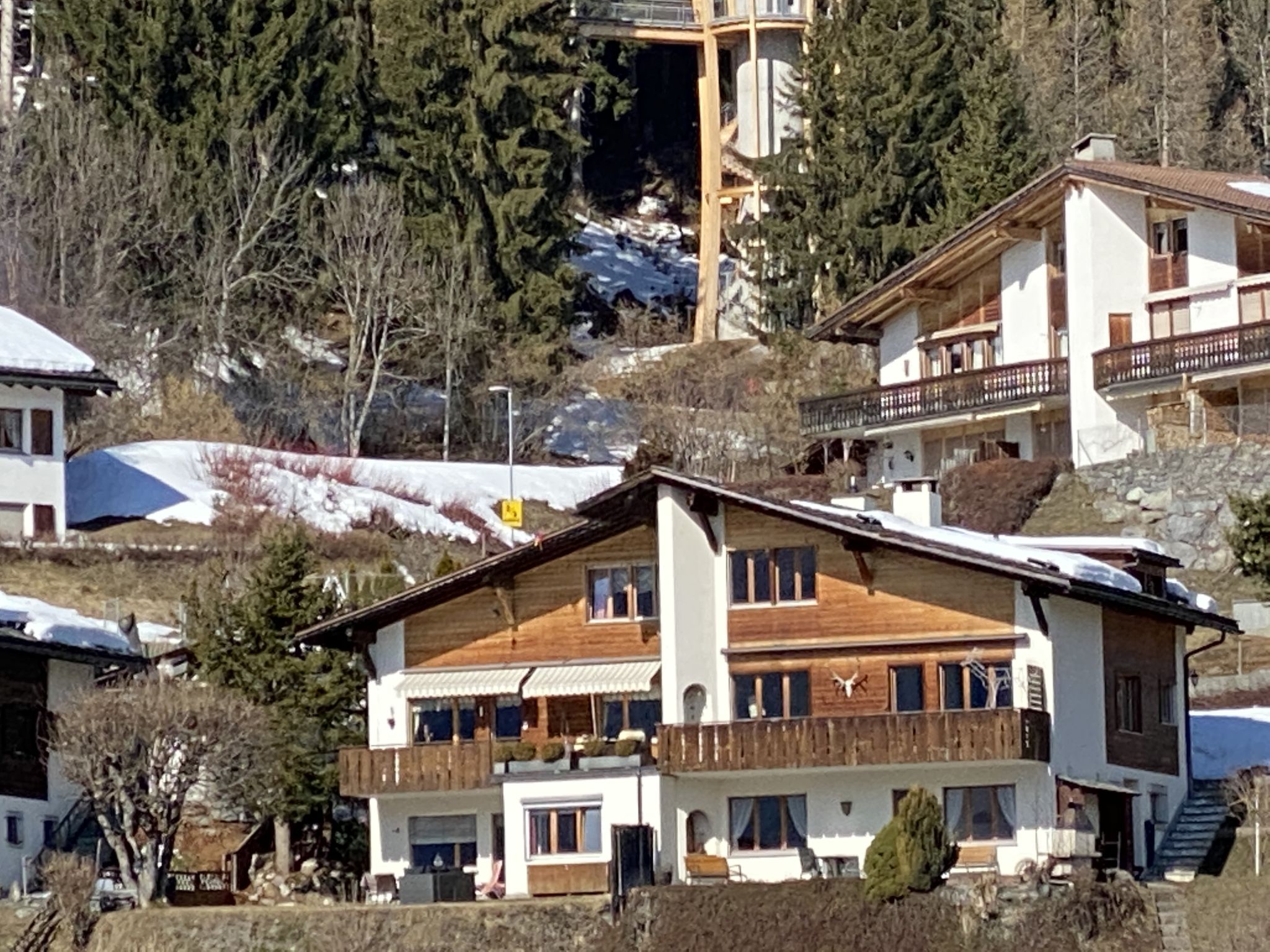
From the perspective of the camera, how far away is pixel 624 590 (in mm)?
57844

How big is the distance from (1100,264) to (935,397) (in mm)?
5036

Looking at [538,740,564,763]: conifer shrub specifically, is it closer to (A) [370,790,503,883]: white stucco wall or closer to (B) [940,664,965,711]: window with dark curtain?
(A) [370,790,503,883]: white stucco wall

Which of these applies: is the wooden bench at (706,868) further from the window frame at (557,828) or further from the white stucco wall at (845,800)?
the window frame at (557,828)

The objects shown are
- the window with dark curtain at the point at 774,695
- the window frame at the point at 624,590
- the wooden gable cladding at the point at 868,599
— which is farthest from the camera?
the window frame at the point at 624,590

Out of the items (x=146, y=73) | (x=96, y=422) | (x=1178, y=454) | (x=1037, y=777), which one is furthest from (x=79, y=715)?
(x=146, y=73)

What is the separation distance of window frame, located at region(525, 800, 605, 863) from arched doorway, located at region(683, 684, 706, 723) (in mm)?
2091

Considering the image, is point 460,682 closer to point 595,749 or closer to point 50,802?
point 595,749

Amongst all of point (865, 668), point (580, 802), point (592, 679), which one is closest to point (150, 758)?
point (580, 802)

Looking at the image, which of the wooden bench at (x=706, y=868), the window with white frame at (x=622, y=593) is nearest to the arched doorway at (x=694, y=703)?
the window with white frame at (x=622, y=593)

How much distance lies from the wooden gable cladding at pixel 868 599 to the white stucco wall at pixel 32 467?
971 inches

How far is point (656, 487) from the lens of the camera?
56.9 metres

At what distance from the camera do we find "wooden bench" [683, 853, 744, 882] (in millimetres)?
54375

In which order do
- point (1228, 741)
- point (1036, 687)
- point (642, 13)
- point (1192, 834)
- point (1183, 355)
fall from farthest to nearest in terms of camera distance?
point (642, 13) < point (1183, 355) < point (1228, 741) < point (1192, 834) < point (1036, 687)

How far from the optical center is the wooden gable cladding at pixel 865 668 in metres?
55.3
